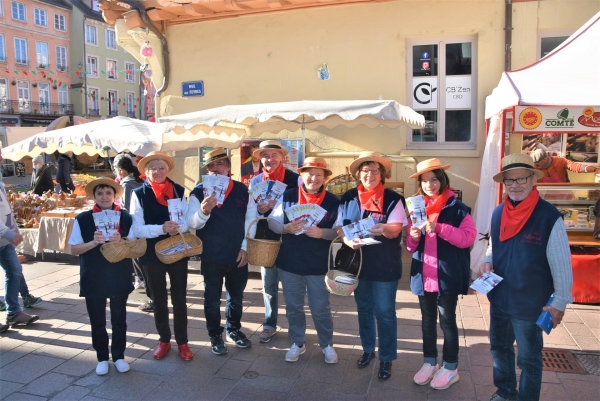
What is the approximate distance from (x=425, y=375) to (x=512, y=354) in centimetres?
74

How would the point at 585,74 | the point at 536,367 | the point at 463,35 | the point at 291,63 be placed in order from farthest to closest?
the point at 291,63, the point at 463,35, the point at 585,74, the point at 536,367

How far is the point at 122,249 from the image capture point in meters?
3.94

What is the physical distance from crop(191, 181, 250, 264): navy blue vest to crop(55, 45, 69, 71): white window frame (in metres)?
44.7

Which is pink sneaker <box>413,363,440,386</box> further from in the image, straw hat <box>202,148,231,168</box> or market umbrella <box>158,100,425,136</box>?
market umbrella <box>158,100,425,136</box>

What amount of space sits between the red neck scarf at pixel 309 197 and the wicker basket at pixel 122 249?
4.60 ft

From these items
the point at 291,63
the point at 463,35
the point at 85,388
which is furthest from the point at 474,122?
the point at 85,388

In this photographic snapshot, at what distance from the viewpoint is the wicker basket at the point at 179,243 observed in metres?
4.04

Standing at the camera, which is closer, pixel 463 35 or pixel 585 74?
pixel 585 74

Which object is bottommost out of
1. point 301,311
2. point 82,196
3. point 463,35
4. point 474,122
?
point 301,311

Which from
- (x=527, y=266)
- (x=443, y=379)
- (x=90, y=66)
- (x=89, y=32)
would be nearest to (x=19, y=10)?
(x=89, y=32)

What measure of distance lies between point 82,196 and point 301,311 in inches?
290

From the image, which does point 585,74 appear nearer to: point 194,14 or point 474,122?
point 474,122

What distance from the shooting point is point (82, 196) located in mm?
9977

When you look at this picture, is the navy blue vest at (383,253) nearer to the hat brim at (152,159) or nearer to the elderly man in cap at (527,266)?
the elderly man in cap at (527,266)
